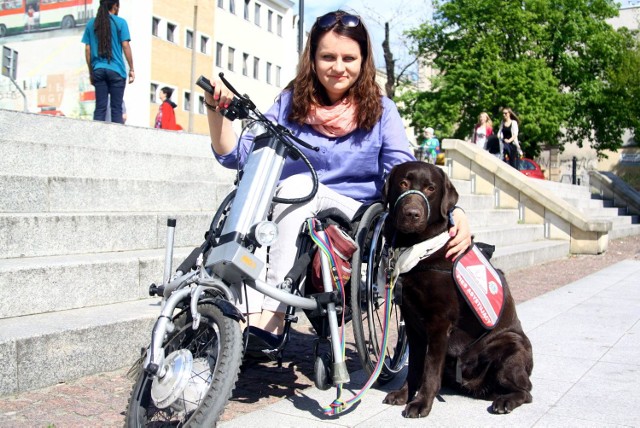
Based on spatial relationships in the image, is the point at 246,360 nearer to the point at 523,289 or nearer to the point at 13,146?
the point at 13,146

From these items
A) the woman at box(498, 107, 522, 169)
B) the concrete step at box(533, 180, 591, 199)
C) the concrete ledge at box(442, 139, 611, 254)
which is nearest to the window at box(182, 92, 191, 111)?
the concrete step at box(533, 180, 591, 199)

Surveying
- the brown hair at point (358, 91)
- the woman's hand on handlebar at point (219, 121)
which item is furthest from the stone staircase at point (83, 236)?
the brown hair at point (358, 91)

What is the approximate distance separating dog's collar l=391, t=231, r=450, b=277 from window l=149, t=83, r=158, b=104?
4486cm

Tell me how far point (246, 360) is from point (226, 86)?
4.54ft

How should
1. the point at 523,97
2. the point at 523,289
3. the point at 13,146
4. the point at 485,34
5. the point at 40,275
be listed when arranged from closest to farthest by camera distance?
the point at 40,275 < the point at 13,146 < the point at 523,289 < the point at 523,97 < the point at 485,34

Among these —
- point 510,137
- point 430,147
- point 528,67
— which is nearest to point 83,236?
point 510,137

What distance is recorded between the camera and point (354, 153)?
4.09m


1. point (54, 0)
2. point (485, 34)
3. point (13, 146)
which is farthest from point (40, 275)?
point (54, 0)

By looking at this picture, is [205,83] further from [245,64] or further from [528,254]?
[245,64]

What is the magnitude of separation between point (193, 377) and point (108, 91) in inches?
297

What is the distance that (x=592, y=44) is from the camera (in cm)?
4128

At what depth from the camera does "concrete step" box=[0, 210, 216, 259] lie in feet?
16.2

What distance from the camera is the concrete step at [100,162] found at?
21.3ft

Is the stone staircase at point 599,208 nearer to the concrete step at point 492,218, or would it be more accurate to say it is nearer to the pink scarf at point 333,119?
the concrete step at point 492,218
